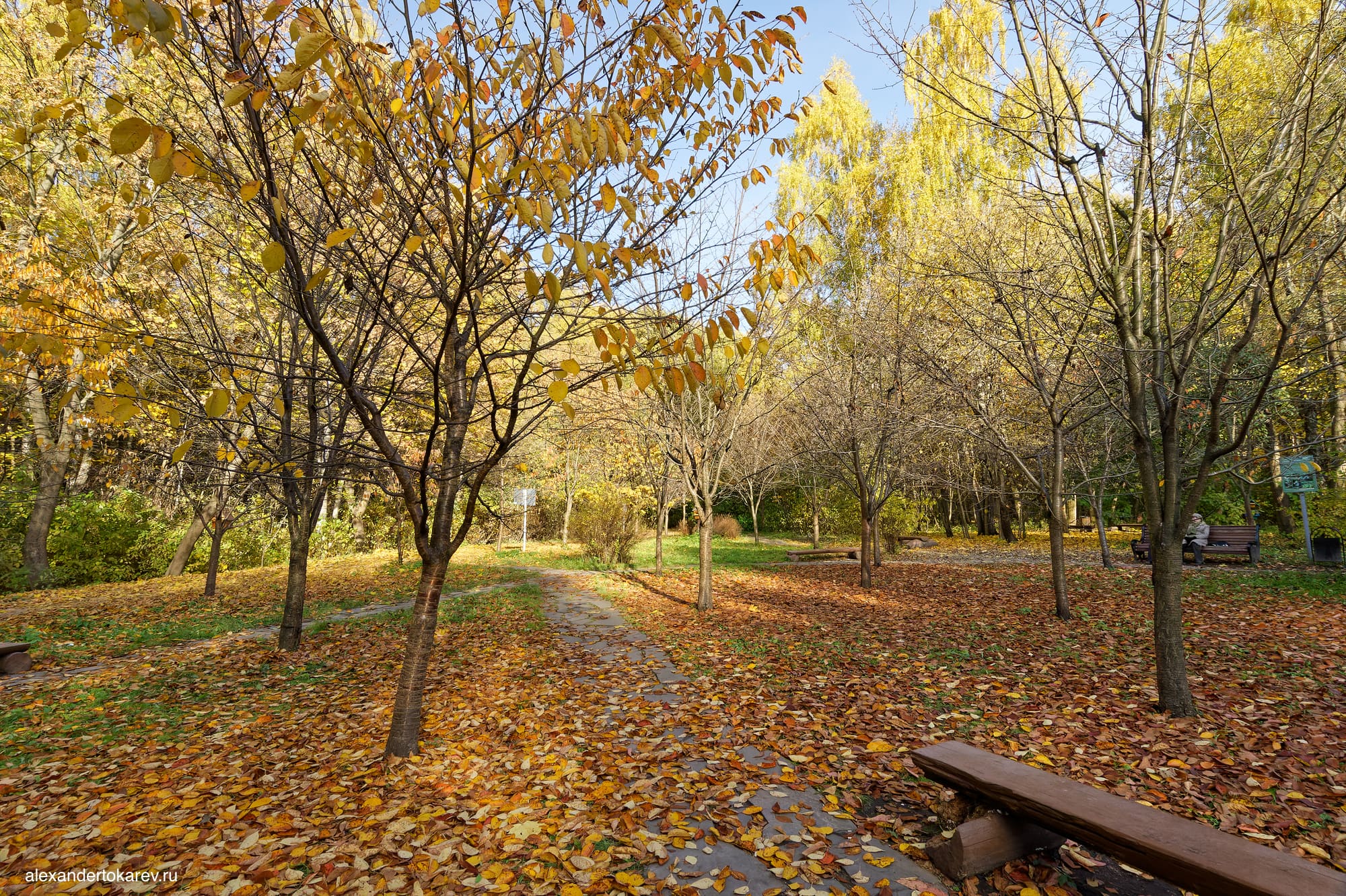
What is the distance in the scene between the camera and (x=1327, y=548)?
368 inches

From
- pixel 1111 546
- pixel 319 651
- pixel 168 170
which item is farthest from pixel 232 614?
pixel 1111 546

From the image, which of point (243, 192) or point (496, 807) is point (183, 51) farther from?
point (496, 807)

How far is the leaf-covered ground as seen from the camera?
2.68 metres

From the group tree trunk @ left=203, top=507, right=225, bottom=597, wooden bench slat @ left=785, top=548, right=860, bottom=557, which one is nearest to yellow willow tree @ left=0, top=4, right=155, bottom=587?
tree trunk @ left=203, top=507, right=225, bottom=597

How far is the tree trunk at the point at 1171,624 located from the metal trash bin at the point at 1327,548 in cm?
827

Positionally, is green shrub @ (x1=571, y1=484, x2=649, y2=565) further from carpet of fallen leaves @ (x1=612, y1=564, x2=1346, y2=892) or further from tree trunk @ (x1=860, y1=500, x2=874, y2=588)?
tree trunk @ (x1=860, y1=500, x2=874, y2=588)

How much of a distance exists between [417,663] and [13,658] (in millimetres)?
5183

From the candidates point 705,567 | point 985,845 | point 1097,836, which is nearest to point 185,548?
point 705,567

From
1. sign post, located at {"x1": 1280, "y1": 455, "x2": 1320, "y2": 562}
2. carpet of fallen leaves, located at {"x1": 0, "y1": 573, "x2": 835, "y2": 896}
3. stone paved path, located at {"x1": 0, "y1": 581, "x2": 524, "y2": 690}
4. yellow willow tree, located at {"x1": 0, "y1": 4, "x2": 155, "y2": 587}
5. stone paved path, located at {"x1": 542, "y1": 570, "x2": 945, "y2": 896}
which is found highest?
yellow willow tree, located at {"x1": 0, "y1": 4, "x2": 155, "y2": 587}

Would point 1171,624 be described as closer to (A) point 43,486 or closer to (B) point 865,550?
(B) point 865,550

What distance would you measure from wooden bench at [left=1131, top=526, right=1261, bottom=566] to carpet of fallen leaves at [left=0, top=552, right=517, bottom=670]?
1391 cm

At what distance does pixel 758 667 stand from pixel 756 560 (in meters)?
10.7

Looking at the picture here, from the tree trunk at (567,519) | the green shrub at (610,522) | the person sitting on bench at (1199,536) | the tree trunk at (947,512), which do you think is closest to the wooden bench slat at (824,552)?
the green shrub at (610,522)

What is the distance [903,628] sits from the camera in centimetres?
721
